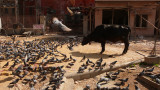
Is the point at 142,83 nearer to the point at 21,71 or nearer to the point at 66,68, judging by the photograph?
the point at 66,68

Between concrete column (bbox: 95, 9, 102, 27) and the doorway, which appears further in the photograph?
the doorway

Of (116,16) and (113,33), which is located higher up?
(116,16)

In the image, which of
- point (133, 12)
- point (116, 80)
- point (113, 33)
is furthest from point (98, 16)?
point (116, 80)

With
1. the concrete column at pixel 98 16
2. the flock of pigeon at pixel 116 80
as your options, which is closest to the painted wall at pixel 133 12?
the concrete column at pixel 98 16

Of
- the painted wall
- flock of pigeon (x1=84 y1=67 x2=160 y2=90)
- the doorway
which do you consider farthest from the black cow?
the doorway

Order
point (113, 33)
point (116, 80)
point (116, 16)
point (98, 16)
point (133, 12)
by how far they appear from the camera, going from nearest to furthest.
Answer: point (116, 80) → point (113, 33) → point (133, 12) → point (98, 16) → point (116, 16)

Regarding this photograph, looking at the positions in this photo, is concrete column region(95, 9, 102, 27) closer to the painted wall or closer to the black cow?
the painted wall

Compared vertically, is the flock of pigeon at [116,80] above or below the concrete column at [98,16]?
below

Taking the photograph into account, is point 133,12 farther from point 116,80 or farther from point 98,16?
point 116,80

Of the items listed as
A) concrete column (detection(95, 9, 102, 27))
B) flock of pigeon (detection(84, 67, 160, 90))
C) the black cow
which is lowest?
flock of pigeon (detection(84, 67, 160, 90))

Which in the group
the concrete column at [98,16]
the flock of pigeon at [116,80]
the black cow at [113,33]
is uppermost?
the concrete column at [98,16]

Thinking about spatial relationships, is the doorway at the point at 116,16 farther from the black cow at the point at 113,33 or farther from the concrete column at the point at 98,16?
the black cow at the point at 113,33

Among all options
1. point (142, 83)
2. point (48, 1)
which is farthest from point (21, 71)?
point (48, 1)

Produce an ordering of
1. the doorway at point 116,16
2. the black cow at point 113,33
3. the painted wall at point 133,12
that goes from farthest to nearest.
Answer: the doorway at point 116,16 → the painted wall at point 133,12 → the black cow at point 113,33
